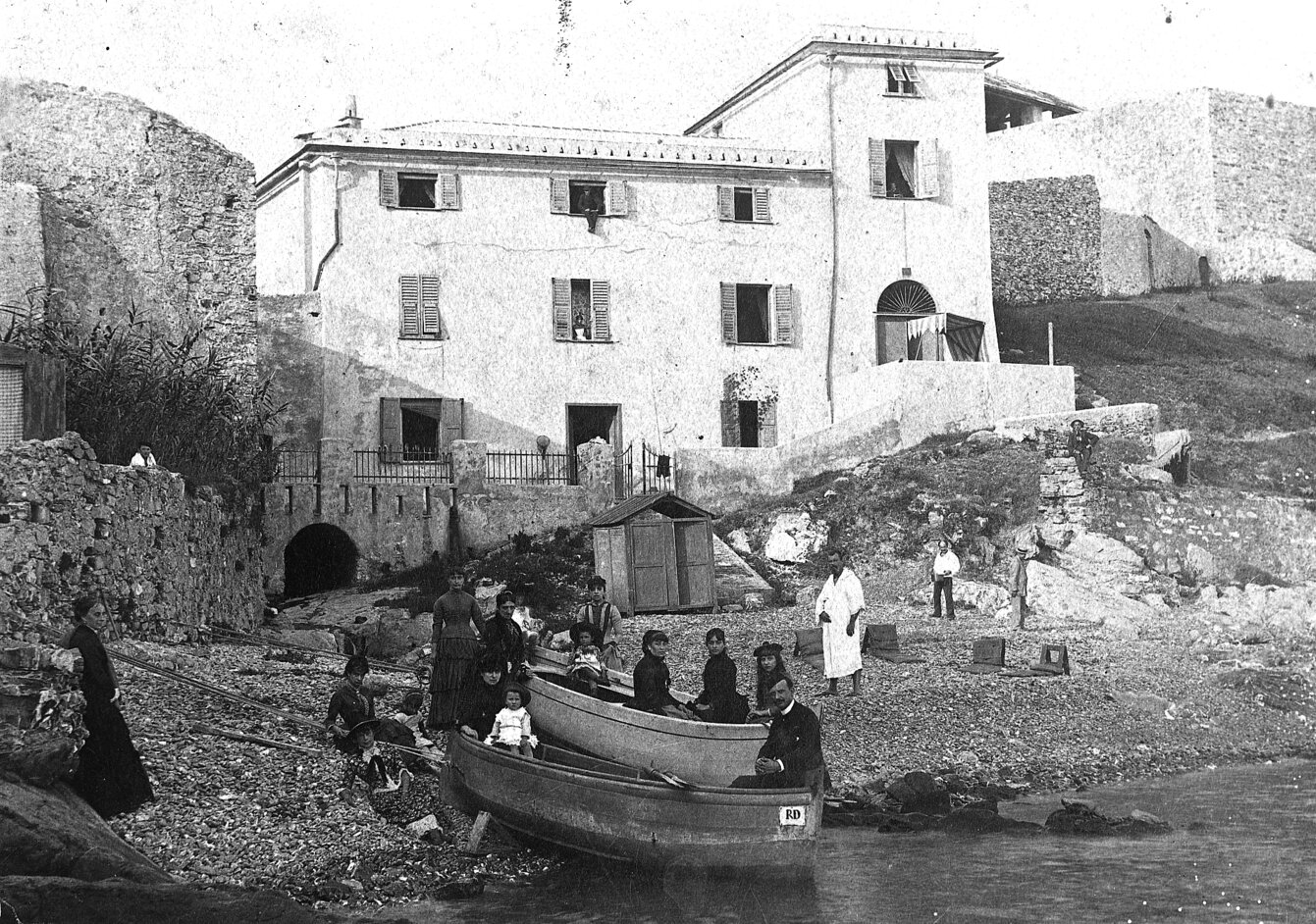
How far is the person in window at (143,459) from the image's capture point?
18.8m

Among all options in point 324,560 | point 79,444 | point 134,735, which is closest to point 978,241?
point 324,560

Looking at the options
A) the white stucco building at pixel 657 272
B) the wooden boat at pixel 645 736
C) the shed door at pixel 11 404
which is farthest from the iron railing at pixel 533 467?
the wooden boat at pixel 645 736

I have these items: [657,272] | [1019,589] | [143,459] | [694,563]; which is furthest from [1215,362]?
[143,459]

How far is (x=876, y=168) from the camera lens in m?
36.7

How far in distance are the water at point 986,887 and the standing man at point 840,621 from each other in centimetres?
436

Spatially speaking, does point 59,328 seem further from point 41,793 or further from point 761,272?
point 761,272

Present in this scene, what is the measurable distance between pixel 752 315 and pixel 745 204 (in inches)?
103

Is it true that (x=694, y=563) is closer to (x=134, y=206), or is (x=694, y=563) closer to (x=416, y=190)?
(x=134, y=206)

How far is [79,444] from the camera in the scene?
16844 millimetres

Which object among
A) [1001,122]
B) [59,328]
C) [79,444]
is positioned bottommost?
[79,444]

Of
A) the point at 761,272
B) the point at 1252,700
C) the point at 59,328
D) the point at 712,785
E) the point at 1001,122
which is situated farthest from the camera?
the point at 1001,122

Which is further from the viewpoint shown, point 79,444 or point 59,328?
point 59,328

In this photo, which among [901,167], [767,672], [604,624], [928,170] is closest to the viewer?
[767,672]

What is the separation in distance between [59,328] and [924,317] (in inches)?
809
